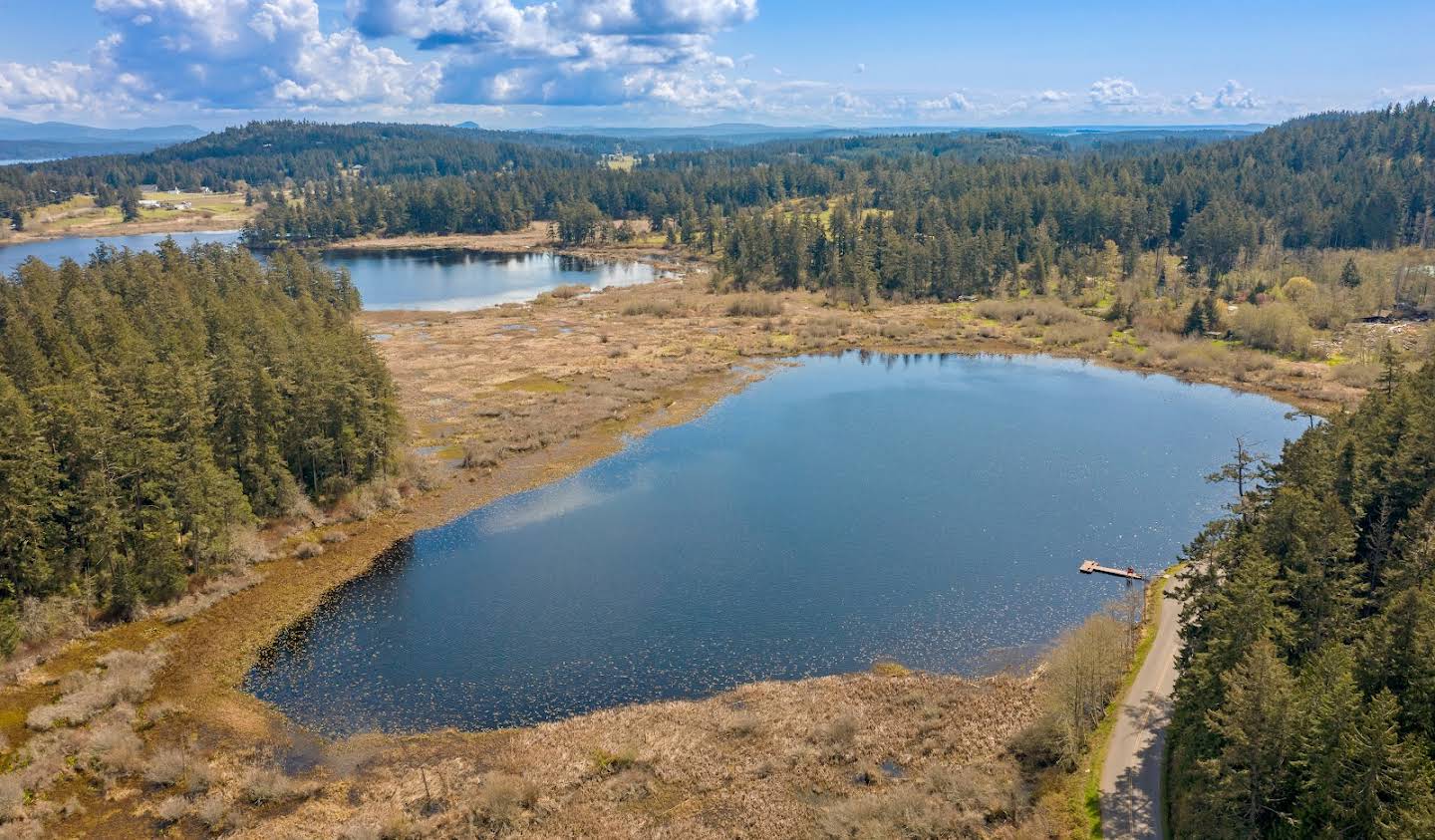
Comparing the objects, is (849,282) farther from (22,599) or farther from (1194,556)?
(22,599)

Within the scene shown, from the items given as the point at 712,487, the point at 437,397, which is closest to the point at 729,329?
the point at 437,397

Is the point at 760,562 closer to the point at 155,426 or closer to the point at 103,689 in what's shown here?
the point at 103,689

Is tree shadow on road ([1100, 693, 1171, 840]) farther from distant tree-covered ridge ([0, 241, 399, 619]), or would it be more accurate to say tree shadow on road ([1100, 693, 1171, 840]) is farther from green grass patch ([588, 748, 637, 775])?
distant tree-covered ridge ([0, 241, 399, 619])

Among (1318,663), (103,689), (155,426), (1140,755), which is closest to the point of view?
(1318,663)

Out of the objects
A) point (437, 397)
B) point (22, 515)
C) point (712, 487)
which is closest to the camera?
point (22, 515)

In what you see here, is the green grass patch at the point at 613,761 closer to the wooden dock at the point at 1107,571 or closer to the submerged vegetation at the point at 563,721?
the submerged vegetation at the point at 563,721

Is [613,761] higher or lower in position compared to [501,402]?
lower

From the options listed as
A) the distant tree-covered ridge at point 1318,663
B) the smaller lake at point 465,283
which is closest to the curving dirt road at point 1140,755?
the distant tree-covered ridge at point 1318,663

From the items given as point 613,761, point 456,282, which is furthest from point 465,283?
point 613,761
